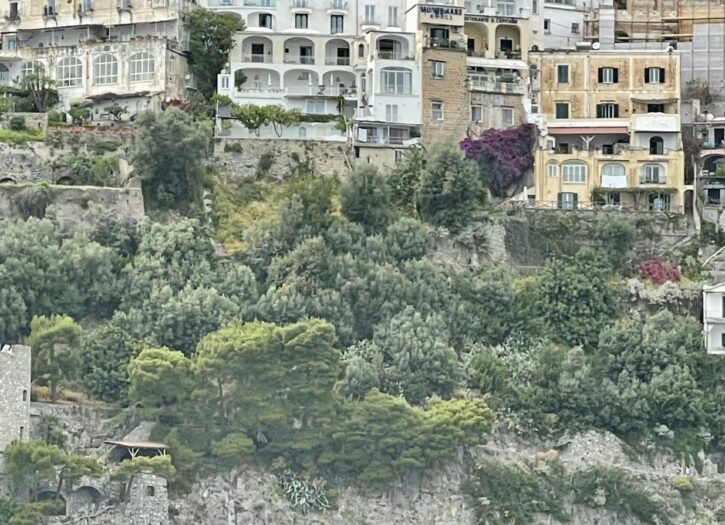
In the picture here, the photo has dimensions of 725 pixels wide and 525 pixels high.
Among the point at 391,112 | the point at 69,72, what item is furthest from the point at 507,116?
the point at 69,72

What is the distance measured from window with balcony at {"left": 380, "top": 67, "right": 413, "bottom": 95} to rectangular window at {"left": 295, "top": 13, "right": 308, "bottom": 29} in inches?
164

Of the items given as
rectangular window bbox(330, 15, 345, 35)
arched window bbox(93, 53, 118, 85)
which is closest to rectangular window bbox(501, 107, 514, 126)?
rectangular window bbox(330, 15, 345, 35)

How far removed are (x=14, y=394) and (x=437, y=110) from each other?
22442 mm

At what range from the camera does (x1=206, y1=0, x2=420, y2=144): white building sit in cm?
10488

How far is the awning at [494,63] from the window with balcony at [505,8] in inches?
94.3

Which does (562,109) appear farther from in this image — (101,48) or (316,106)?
(101,48)

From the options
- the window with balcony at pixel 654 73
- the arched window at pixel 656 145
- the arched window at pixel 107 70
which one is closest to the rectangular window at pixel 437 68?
the window with balcony at pixel 654 73

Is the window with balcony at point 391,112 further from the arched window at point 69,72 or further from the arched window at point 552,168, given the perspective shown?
the arched window at point 69,72

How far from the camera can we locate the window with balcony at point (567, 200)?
338ft

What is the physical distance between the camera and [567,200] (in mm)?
103125

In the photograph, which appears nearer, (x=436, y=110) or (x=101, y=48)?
(x=436, y=110)

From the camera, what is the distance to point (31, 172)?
101 m

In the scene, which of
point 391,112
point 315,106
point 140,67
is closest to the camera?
point 391,112

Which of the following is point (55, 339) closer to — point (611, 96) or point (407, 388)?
point (407, 388)
